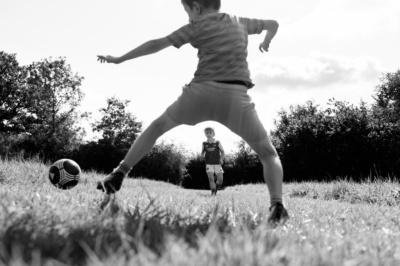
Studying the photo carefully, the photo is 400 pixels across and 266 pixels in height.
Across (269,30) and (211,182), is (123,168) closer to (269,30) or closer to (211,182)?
(269,30)

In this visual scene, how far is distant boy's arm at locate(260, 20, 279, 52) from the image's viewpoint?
419cm

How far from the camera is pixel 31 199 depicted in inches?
131

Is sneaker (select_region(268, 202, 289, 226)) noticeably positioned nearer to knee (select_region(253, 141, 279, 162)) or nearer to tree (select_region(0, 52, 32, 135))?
knee (select_region(253, 141, 279, 162))

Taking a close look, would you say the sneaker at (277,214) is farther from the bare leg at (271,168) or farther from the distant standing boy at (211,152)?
the distant standing boy at (211,152)

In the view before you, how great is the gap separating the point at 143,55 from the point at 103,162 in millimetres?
26575

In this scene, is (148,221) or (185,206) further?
(185,206)

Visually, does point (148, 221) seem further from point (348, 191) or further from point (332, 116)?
point (332, 116)

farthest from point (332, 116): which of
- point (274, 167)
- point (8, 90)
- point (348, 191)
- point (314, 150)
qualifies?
point (8, 90)

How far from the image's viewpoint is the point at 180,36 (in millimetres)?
3676

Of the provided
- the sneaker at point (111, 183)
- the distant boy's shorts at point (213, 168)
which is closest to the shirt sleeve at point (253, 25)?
the sneaker at point (111, 183)

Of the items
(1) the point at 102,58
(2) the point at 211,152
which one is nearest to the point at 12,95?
(2) the point at 211,152

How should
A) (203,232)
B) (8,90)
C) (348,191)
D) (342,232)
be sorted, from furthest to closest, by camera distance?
(8,90), (348,191), (342,232), (203,232)

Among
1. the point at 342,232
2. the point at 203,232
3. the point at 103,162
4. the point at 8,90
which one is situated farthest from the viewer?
the point at 8,90

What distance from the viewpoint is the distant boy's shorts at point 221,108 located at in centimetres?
360
